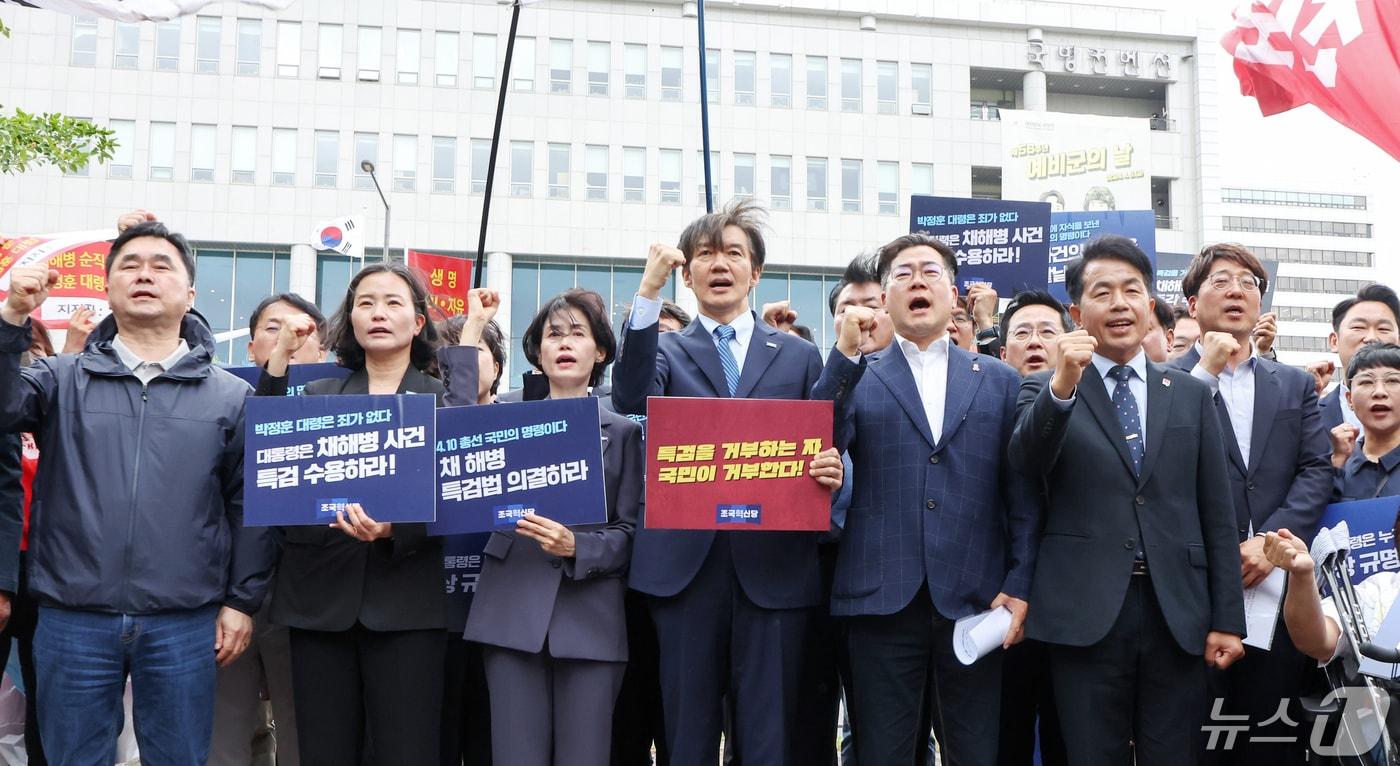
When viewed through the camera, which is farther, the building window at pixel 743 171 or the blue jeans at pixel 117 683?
the building window at pixel 743 171

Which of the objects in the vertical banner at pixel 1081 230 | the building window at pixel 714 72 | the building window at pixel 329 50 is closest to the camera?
the vertical banner at pixel 1081 230

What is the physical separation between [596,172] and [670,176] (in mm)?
2133

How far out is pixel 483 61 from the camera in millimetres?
35031

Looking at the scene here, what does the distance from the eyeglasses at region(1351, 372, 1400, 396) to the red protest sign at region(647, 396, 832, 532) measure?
266cm

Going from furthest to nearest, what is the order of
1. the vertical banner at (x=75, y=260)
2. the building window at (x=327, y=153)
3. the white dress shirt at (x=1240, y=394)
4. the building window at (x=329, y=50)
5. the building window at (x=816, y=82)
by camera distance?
the building window at (x=816, y=82)
the building window at (x=329, y=50)
the building window at (x=327, y=153)
the vertical banner at (x=75, y=260)
the white dress shirt at (x=1240, y=394)

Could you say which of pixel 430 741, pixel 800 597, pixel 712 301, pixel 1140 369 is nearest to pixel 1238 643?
pixel 1140 369

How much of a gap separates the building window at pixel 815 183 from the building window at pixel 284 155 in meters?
14.5

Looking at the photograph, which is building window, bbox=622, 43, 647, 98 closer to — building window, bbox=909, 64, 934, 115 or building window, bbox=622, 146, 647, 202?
building window, bbox=622, 146, 647, 202

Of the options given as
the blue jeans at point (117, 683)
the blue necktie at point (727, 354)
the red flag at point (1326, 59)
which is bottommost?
the blue jeans at point (117, 683)

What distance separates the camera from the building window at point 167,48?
33.4 meters

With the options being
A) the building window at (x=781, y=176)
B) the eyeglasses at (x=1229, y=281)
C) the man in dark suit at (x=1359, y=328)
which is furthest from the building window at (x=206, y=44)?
the eyeglasses at (x=1229, y=281)

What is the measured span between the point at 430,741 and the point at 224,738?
53.6 inches

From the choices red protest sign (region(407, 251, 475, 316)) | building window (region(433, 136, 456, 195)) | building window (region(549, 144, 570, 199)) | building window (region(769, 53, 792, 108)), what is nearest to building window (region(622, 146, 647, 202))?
building window (region(549, 144, 570, 199))

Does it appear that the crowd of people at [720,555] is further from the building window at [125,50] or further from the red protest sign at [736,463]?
the building window at [125,50]
